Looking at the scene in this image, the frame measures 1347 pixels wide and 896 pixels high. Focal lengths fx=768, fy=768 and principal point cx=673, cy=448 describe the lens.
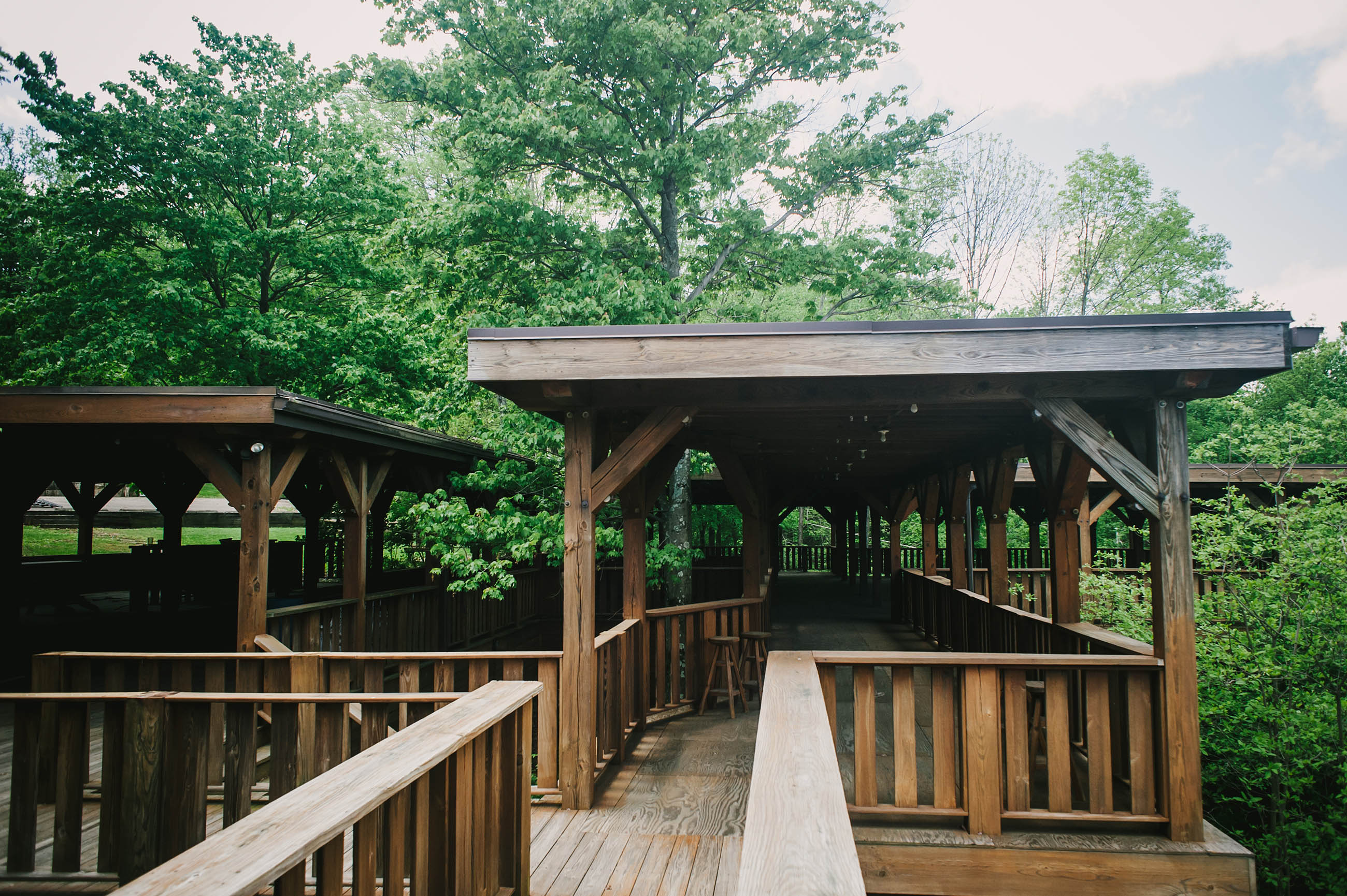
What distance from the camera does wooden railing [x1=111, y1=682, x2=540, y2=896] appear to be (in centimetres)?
134

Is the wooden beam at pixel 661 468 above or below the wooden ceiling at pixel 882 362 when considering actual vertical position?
below

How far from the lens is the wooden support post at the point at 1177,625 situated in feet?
12.4

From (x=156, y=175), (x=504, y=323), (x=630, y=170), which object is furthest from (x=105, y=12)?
(x=504, y=323)

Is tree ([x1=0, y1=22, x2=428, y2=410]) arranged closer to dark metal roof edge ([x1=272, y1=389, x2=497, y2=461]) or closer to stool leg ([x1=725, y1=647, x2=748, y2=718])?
dark metal roof edge ([x1=272, y1=389, x2=497, y2=461])

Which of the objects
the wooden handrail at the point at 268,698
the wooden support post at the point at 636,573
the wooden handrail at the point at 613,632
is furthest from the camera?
the wooden support post at the point at 636,573

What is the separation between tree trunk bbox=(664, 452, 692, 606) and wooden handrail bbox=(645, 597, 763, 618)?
6.25 feet

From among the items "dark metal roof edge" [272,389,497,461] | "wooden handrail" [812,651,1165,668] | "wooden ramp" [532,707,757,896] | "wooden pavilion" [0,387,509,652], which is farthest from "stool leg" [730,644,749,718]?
"dark metal roof edge" [272,389,497,461]

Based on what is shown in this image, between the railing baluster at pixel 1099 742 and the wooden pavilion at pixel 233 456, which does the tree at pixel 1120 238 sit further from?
the railing baluster at pixel 1099 742

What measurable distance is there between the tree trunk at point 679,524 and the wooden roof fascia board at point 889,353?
5856 millimetres

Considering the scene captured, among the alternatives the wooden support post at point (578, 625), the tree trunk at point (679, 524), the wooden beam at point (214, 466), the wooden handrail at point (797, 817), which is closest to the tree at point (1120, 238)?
the tree trunk at point (679, 524)

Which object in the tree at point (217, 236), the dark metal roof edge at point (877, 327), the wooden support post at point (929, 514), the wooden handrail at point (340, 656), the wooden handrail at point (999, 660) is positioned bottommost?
the wooden handrail at point (340, 656)

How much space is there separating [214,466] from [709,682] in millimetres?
4423

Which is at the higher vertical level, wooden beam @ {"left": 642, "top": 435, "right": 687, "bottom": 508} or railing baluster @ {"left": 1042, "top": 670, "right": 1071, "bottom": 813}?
wooden beam @ {"left": 642, "top": 435, "right": 687, "bottom": 508}

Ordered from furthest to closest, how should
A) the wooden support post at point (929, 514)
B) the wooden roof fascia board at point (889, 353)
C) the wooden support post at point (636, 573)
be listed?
the wooden support post at point (929, 514) < the wooden support post at point (636, 573) < the wooden roof fascia board at point (889, 353)
